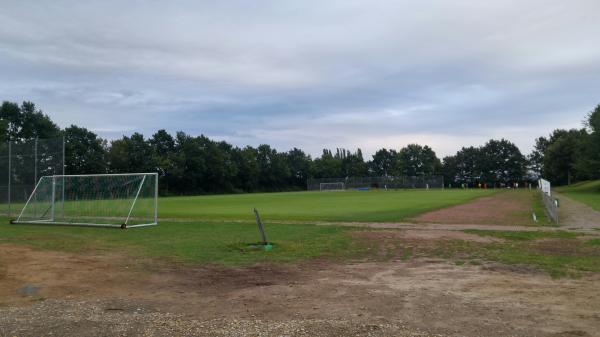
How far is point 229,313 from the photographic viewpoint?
7168 mm

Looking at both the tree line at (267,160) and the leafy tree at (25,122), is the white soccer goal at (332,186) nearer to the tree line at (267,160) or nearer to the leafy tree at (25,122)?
the tree line at (267,160)

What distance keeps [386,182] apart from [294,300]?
11448 cm

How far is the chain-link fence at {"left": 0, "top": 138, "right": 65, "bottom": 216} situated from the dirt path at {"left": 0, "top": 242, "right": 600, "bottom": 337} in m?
18.6

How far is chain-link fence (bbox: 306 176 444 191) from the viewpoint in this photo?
119 m

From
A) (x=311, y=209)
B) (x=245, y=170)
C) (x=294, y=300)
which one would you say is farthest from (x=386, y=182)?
(x=294, y=300)

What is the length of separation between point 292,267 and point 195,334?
5.09 metres

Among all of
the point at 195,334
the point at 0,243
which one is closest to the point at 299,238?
the point at 0,243

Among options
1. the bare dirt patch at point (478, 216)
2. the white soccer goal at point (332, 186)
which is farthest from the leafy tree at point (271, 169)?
the bare dirt patch at point (478, 216)

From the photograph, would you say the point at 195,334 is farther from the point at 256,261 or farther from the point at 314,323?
the point at 256,261

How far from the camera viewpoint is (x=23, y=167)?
29.2m

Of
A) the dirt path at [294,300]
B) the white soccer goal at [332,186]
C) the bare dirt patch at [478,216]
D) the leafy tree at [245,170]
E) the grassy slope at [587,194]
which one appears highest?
the leafy tree at [245,170]

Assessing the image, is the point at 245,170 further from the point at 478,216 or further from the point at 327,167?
the point at 478,216

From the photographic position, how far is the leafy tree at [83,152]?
253 feet

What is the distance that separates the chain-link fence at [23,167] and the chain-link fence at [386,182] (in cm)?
9402
